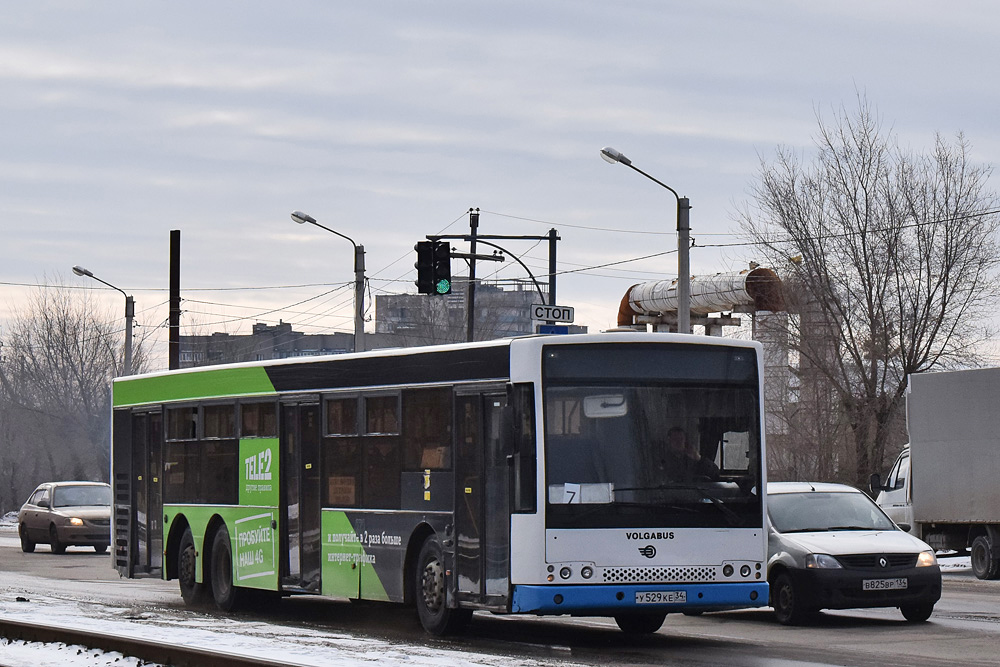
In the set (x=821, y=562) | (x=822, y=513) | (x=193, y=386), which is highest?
(x=193, y=386)

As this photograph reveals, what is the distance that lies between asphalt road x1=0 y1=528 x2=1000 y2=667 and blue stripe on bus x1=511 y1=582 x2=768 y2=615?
1.19 ft

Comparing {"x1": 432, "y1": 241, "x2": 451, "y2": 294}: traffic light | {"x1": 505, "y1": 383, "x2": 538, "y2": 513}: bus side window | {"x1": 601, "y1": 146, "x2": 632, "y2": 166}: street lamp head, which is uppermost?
{"x1": 601, "y1": 146, "x2": 632, "y2": 166}: street lamp head

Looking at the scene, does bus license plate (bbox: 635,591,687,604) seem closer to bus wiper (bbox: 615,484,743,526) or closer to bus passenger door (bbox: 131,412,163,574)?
bus wiper (bbox: 615,484,743,526)

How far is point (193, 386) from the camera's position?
774 inches

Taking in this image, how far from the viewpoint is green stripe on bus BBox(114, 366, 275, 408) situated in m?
18.4

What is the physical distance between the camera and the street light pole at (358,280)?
35.2 metres

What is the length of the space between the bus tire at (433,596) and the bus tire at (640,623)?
5.21 ft

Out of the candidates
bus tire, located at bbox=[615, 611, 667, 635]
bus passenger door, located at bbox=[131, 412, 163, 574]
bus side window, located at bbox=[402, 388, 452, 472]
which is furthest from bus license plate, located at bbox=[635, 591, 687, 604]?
bus passenger door, located at bbox=[131, 412, 163, 574]

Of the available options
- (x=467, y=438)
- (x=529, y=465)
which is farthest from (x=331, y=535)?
(x=529, y=465)

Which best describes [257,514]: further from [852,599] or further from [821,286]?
[821,286]

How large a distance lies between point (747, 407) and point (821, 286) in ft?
78.9

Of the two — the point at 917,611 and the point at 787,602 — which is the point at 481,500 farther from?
the point at 917,611

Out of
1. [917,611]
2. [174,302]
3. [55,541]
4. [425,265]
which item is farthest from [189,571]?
[174,302]

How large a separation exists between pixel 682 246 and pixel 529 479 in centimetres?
1491
